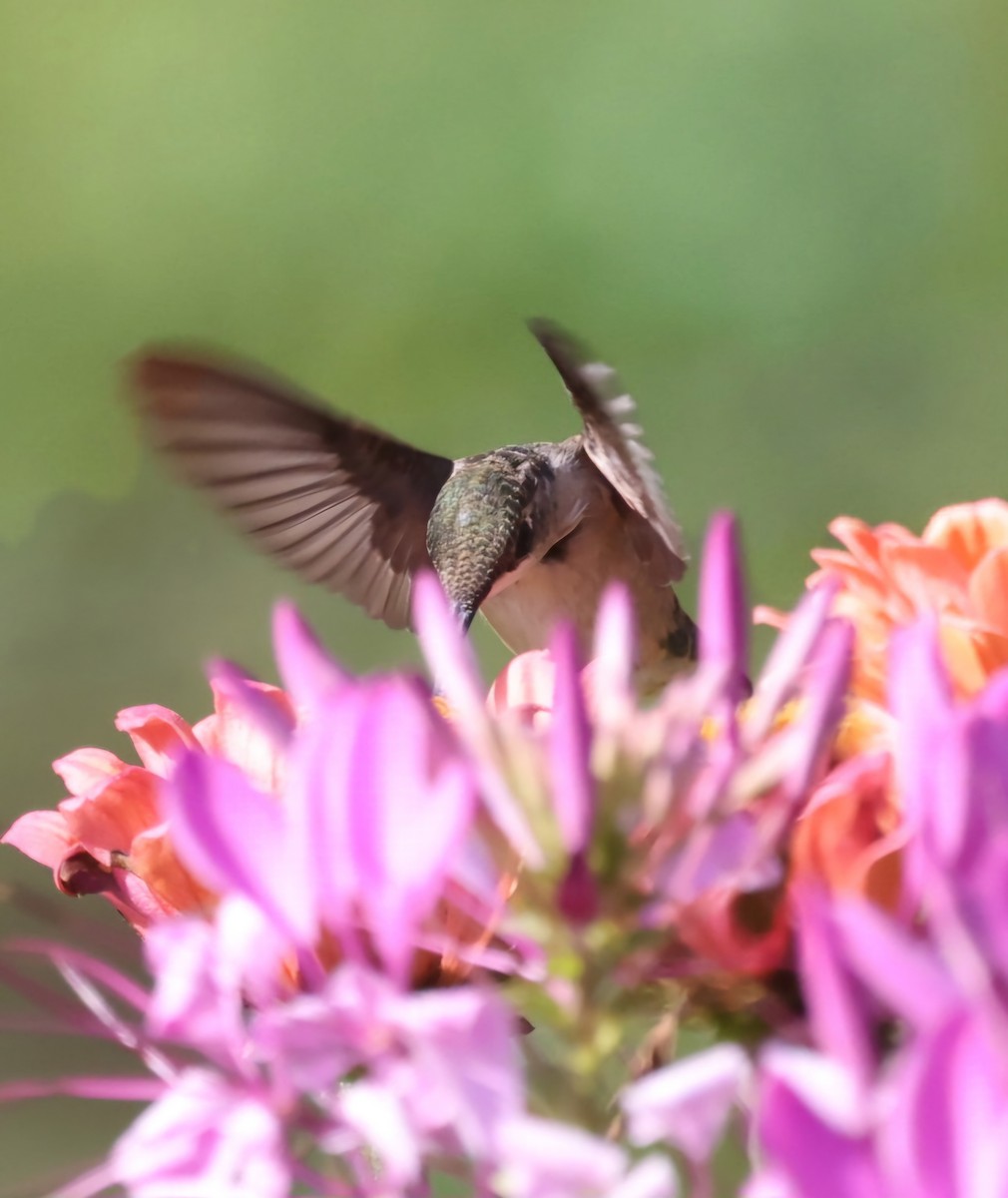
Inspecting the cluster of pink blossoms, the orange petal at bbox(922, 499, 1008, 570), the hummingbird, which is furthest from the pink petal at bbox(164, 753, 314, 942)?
the hummingbird

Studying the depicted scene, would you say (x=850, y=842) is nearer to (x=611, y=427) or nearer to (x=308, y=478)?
(x=611, y=427)

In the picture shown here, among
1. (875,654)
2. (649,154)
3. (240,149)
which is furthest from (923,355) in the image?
(875,654)

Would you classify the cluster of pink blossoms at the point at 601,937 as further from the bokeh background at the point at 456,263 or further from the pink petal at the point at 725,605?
the bokeh background at the point at 456,263

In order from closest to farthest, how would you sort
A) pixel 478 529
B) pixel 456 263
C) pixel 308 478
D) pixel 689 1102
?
pixel 689 1102 < pixel 478 529 < pixel 308 478 < pixel 456 263

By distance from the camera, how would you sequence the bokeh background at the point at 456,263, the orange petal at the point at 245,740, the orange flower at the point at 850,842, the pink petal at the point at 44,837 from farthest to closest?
the bokeh background at the point at 456,263
the pink petal at the point at 44,837
the orange petal at the point at 245,740
the orange flower at the point at 850,842

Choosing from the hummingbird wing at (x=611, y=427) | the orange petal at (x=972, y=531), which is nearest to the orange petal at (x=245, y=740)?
the orange petal at (x=972, y=531)

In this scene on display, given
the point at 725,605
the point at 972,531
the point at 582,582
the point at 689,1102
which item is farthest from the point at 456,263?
the point at 689,1102
